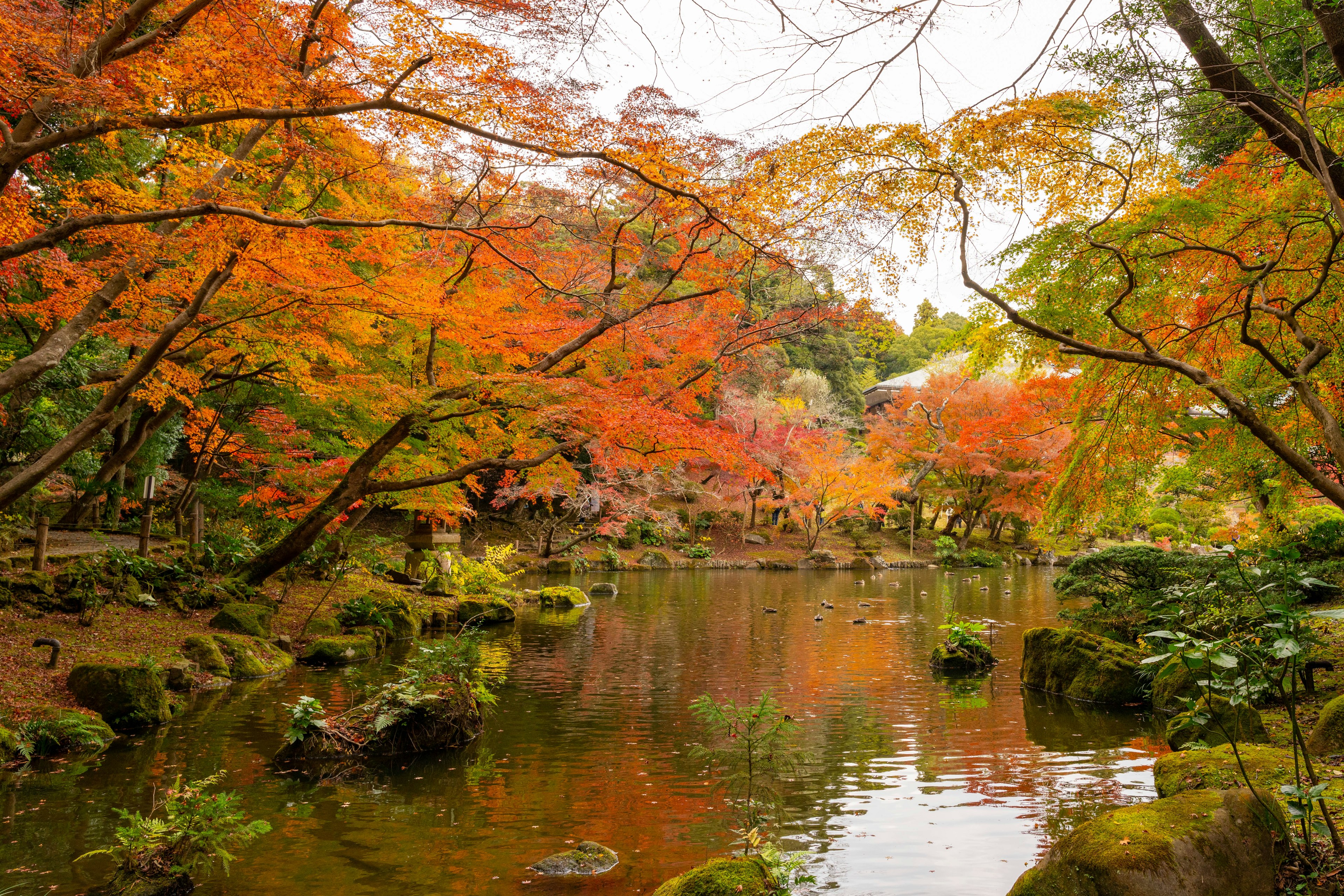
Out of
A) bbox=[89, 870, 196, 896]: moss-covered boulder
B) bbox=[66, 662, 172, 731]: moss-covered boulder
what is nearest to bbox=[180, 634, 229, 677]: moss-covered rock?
bbox=[66, 662, 172, 731]: moss-covered boulder

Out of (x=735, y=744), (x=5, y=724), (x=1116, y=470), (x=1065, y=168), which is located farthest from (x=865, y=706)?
(x=5, y=724)

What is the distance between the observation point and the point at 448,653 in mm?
7324

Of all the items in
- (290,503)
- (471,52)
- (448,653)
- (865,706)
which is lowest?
(865,706)

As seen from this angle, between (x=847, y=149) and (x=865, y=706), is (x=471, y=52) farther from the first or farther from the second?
(x=865, y=706)

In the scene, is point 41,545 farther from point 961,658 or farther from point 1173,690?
point 1173,690

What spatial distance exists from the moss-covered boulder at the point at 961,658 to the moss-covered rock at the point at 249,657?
8.85 meters

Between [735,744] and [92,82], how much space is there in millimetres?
6847

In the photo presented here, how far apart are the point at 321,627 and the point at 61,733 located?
5517 mm

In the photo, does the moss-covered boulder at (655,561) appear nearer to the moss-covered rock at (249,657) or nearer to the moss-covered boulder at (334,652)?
the moss-covered boulder at (334,652)

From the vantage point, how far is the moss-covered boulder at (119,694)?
7.42 meters

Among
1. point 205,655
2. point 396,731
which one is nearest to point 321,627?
point 205,655

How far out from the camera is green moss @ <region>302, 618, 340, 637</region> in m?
12.1

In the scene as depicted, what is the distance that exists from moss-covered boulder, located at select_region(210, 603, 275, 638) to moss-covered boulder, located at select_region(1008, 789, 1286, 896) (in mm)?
10364

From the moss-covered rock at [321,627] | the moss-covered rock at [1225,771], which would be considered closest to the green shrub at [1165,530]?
the moss-covered rock at [1225,771]
